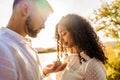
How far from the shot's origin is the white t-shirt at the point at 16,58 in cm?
119

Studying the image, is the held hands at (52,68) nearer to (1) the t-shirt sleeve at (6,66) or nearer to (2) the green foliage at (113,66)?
(1) the t-shirt sleeve at (6,66)

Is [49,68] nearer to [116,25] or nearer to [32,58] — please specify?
[32,58]

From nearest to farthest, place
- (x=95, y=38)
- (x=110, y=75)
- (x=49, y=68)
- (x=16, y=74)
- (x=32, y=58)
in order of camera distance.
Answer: (x=16, y=74)
(x=32, y=58)
(x=49, y=68)
(x=95, y=38)
(x=110, y=75)

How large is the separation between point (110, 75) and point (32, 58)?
12.0 metres

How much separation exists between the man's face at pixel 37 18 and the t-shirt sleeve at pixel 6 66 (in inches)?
9.0

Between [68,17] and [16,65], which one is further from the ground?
[68,17]

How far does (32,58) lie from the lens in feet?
4.38

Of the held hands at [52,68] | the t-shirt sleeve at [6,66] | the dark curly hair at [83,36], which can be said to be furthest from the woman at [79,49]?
the t-shirt sleeve at [6,66]

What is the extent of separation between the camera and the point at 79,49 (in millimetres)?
2785

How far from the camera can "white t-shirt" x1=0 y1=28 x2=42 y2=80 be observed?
1190 mm

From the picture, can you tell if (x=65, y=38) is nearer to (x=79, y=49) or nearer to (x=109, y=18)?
(x=79, y=49)

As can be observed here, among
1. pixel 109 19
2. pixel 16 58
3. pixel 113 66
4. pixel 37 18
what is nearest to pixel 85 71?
pixel 37 18

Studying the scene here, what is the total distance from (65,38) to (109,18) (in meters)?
13.9

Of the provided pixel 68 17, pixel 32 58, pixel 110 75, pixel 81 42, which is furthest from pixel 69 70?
pixel 110 75
